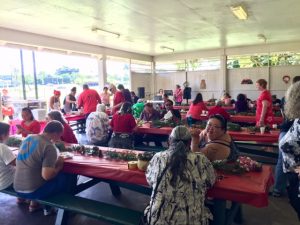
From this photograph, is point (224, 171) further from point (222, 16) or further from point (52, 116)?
point (222, 16)

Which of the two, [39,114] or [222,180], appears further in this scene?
[39,114]

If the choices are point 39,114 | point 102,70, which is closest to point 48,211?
point 39,114

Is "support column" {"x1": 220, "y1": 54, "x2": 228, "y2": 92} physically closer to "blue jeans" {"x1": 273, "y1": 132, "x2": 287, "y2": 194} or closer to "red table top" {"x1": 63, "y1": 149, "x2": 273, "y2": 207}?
"blue jeans" {"x1": 273, "y1": 132, "x2": 287, "y2": 194}

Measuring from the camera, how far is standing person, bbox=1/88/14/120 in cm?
730

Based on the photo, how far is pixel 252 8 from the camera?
17.8 feet

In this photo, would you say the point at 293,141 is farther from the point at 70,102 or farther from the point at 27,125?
the point at 70,102

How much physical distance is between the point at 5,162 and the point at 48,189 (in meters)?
0.61

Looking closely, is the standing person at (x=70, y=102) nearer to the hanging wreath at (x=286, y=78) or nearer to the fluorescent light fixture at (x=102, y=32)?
the fluorescent light fixture at (x=102, y=32)

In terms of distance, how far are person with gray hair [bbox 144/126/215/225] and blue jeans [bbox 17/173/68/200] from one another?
4.10 ft

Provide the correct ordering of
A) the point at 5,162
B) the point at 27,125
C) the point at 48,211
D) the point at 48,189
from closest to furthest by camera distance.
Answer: the point at 48,189 < the point at 5,162 < the point at 48,211 < the point at 27,125

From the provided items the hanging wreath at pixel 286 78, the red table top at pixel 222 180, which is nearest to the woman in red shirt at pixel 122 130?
the red table top at pixel 222 180

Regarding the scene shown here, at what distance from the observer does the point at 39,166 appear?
102 inches

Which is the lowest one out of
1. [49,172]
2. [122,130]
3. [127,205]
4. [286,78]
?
[127,205]

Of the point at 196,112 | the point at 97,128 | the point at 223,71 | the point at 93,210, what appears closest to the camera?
the point at 93,210
